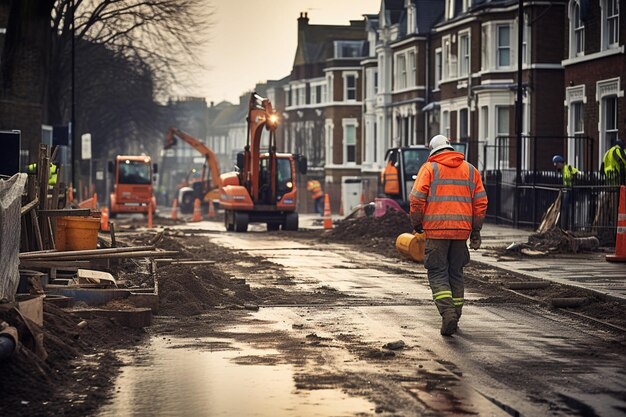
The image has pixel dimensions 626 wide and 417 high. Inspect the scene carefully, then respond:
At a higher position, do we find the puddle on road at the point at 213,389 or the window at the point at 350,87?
the window at the point at 350,87

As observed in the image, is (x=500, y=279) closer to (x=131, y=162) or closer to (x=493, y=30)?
(x=493, y=30)

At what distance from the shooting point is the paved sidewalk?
60.5 feet

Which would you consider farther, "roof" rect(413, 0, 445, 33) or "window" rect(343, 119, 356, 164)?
"window" rect(343, 119, 356, 164)

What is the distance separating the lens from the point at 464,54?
55.0 m

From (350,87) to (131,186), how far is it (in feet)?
113

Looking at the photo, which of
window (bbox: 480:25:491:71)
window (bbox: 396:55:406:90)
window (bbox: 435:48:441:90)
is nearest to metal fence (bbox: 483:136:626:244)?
window (bbox: 480:25:491:71)

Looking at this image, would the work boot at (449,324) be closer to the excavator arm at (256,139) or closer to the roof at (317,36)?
the excavator arm at (256,139)

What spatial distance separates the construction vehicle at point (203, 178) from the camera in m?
57.5

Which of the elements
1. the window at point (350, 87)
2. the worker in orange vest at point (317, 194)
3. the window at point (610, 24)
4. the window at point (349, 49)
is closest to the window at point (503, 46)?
the window at point (610, 24)

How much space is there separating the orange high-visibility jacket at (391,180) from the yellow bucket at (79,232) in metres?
25.2

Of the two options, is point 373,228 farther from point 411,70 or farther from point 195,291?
point 411,70

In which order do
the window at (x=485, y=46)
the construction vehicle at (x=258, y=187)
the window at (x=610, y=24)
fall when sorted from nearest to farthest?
1. the window at (x=610, y=24)
2. the construction vehicle at (x=258, y=187)
3. the window at (x=485, y=46)

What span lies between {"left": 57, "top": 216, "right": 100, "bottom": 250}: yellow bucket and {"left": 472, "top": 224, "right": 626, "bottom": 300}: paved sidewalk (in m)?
6.58

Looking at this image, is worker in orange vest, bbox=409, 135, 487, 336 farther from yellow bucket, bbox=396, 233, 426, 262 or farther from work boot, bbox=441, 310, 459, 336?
yellow bucket, bbox=396, 233, 426, 262
